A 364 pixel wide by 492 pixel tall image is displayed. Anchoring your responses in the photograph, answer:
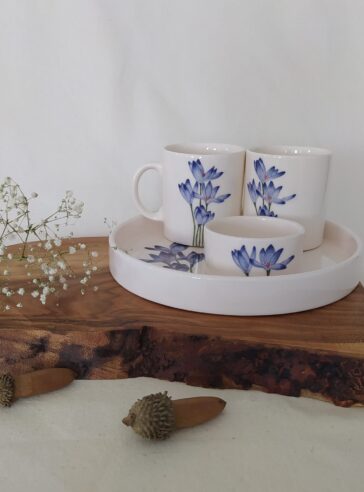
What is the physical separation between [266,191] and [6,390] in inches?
14.0

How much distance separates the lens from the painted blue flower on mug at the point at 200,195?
0.66m

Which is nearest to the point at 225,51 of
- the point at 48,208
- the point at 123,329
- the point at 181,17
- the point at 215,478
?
the point at 181,17

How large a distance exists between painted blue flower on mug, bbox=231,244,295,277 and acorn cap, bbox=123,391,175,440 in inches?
6.2

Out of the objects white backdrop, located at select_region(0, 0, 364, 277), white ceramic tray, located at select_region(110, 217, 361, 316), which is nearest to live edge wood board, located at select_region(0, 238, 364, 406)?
white ceramic tray, located at select_region(110, 217, 361, 316)

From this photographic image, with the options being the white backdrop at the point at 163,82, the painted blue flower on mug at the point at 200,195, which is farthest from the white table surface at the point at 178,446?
the white backdrop at the point at 163,82

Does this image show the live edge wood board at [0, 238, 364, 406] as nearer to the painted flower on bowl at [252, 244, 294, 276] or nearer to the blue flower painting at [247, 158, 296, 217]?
the painted flower on bowl at [252, 244, 294, 276]

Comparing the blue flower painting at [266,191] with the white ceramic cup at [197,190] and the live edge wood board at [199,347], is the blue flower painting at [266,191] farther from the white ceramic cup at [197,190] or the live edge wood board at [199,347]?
the live edge wood board at [199,347]

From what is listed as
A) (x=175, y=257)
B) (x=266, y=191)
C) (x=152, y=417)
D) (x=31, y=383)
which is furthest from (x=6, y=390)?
(x=266, y=191)

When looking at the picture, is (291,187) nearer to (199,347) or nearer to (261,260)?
(261,260)

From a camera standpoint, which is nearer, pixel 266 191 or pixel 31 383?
pixel 31 383

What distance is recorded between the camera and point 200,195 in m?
0.67

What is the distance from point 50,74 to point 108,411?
21.3 inches

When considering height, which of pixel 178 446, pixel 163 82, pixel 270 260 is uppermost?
pixel 163 82

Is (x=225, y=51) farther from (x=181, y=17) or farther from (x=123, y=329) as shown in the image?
(x=123, y=329)
